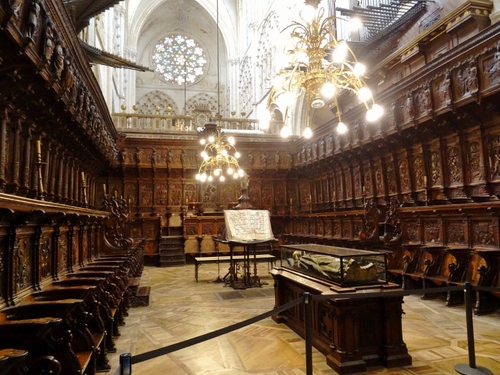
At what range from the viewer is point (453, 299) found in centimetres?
578

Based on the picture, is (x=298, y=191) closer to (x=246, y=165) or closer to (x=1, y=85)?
(x=246, y=165)

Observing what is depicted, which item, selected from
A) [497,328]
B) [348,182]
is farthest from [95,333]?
[348,182]

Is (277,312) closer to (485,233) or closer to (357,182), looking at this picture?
(485,233)

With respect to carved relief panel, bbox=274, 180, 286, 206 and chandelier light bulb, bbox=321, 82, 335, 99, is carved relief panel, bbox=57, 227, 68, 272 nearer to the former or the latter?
chandelier light bulb, bbox=321, 82, 335, 99

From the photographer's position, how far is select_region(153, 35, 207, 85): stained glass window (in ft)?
103

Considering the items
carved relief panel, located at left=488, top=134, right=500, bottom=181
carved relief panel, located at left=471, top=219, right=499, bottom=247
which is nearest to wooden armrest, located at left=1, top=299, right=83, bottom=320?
carved relief panel, located at left=471, top=219, right=499, bottom=247

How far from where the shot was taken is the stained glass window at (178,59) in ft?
103

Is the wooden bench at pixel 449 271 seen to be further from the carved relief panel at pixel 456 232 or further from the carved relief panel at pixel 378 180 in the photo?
the carved relief panel at pixel 378 180

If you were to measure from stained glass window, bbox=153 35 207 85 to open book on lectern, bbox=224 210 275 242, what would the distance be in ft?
84.6

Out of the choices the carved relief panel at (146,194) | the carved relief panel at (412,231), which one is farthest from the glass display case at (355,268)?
the carved relief panel at (146,194)

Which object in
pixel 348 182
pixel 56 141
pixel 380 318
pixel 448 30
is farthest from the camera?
pixel 348 182

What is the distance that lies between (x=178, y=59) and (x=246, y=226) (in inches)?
1064

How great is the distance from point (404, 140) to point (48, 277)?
26.8ft

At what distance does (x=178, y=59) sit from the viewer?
31.4m
